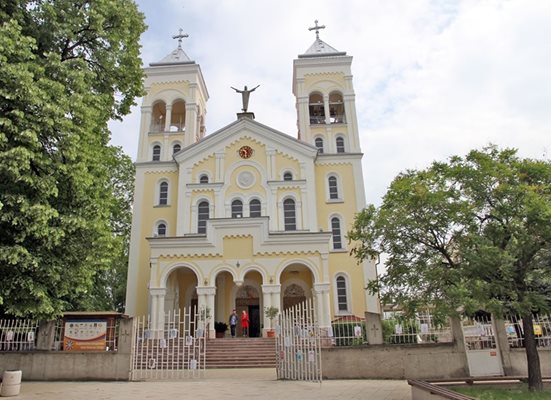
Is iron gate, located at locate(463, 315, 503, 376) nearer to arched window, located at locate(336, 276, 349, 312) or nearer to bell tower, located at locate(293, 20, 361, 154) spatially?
arched window, located at locate(336, 276, 349, 312)

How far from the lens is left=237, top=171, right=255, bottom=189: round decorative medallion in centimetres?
2820

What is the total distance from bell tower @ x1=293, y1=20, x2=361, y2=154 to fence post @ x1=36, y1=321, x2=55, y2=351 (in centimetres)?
2065

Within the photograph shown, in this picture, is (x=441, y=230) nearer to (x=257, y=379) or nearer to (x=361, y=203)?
(x=257, y=379)

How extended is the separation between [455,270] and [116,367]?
10558 millimetres

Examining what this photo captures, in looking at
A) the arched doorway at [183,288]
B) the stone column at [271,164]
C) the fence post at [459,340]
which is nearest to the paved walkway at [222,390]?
the fence post at [459,340]

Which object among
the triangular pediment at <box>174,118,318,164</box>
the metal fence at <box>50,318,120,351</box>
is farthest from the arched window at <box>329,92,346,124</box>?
the metal fence at <box>50,318,120,351</box>

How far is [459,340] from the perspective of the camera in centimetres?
1381

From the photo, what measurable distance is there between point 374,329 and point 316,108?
2225 centimetres

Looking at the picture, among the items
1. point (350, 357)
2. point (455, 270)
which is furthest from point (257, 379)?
point (455, 270)

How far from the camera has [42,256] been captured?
1041 centimetres

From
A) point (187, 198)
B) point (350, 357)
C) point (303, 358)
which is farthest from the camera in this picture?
point (187, 198)

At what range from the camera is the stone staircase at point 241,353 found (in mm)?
17922

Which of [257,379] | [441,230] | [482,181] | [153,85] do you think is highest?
[153,85]

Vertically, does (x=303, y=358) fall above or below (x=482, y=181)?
below
